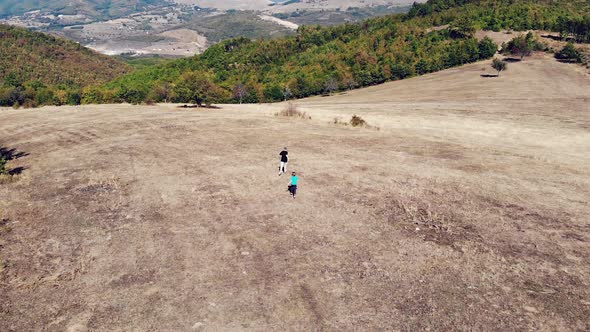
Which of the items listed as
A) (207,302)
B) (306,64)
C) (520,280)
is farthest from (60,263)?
(306,64)

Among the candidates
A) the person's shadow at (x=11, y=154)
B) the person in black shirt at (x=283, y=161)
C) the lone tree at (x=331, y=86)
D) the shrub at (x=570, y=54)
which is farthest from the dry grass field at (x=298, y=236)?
the shrub at (x=570, y=54)

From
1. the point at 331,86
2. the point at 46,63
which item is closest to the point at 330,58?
the point at 331,86

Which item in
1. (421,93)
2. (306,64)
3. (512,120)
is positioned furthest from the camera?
(306,64)

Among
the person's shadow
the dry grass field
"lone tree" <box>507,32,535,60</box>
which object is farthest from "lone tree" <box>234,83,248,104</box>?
"lone tree" <box>507,32,535,60</box>

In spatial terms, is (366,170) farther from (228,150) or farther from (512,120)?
(512,120)

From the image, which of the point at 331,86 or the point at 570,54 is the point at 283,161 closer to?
the point at 331,86

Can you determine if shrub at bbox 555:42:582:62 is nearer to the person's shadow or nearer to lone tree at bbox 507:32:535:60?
lone tree at bbox 507:32:535:60

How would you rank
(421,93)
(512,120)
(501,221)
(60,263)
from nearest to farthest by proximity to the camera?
(60,263) → (501,221) → (512,120) → (421,93)
